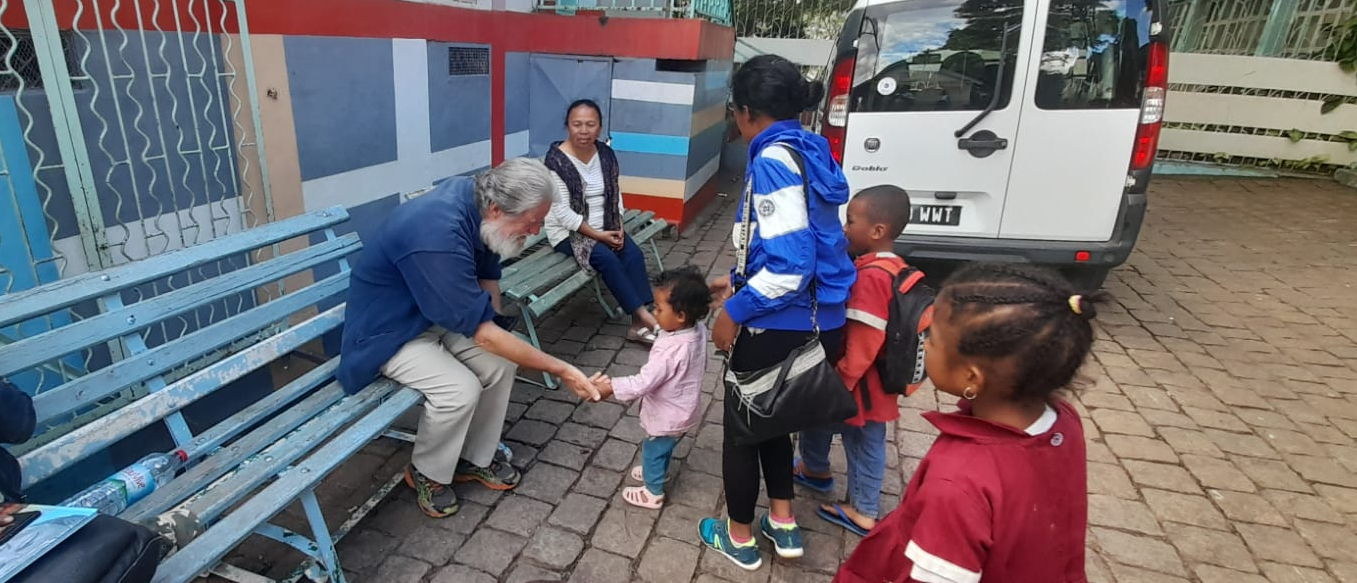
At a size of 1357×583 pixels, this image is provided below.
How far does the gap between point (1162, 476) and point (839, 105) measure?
2591mm

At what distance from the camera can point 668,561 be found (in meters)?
2.53

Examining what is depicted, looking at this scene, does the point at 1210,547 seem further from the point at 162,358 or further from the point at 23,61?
the point at 23,61

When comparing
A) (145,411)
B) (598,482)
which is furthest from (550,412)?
(145,411)

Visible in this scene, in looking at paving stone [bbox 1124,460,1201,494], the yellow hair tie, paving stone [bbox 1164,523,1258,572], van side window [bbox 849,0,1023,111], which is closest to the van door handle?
van side window [bbox 849,0,1023,111]

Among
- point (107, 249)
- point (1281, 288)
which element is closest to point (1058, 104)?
point (1281, 288)

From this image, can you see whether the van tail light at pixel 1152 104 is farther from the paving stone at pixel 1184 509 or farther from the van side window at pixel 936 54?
the paving stone at pixel 1184 509

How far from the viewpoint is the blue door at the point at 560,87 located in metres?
5.86

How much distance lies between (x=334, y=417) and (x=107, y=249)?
→ 44.5 inches

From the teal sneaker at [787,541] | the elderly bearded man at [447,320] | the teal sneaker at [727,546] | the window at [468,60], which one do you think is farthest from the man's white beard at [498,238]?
the window at [468,60]

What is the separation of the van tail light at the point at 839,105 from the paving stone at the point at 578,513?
8.57 feet

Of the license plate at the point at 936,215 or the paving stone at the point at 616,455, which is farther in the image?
the license plate at the point at 936,215

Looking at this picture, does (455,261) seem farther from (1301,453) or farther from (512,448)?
(1301,453)

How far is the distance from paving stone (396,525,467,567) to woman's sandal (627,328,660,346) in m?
1.85

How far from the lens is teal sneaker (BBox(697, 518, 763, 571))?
2.49m
